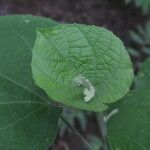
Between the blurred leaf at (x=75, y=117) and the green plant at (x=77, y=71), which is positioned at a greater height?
the green plant at (x=77, y=71)

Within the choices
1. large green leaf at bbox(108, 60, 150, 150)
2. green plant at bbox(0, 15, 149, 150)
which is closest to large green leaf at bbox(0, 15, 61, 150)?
green plant at bbox(0, 15, 149, 150)

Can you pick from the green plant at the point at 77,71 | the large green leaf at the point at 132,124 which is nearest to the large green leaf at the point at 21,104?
the green plant at the point at 77,71

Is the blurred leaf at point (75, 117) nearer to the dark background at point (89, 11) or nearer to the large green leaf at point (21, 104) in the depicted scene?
the dark background at point (89, 11)

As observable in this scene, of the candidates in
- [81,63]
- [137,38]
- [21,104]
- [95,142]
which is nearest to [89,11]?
[137,38]

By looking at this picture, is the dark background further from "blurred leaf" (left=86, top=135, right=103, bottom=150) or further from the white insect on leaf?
the white insect on leaf

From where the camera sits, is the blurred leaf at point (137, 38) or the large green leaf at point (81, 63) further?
the blurred leaf at point (137, 38)

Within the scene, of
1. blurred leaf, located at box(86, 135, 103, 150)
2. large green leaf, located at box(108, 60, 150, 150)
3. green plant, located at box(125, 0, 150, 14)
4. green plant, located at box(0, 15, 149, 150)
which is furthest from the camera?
green plant, located at box(125, 0, 150, 14)
